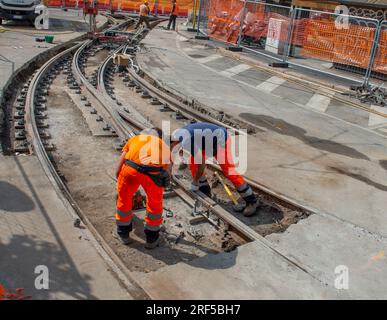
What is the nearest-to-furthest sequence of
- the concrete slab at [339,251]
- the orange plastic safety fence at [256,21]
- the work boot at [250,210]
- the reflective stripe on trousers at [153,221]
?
the concrete slab at [339,251], the reflective stripe on trousers at [153,221], the work boot at [250,210], the orange plastic safety fence at [256,21]

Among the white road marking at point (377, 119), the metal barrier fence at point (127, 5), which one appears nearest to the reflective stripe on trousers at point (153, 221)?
the white road marking at point (377, 119)

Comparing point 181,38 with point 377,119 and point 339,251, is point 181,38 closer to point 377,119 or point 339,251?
point 377,119

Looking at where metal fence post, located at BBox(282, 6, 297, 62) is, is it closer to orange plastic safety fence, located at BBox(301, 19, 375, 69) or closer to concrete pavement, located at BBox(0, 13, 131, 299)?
orange plastic safety fence, located at BBox(301, 19, 375, 69)

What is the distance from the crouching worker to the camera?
521cm

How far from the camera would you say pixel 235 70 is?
1614 centimetres

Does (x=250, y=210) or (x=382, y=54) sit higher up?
(x=382, y=54)

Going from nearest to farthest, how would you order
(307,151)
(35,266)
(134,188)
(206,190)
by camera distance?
(35,266) < (134,188) < (206,190) < (307,151)

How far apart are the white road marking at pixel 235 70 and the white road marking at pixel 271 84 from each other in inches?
51.4

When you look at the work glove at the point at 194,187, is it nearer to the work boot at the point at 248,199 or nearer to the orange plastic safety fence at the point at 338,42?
the work boot at the point at 248,199

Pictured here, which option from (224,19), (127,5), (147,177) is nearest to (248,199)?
(147,177)

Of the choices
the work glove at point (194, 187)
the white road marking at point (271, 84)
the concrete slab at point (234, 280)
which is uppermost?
the white road marking at point (271, 84)

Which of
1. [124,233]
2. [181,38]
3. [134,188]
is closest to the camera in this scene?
[134,188]

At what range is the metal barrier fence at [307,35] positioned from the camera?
13492 millimetres

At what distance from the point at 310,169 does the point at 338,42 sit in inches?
314
